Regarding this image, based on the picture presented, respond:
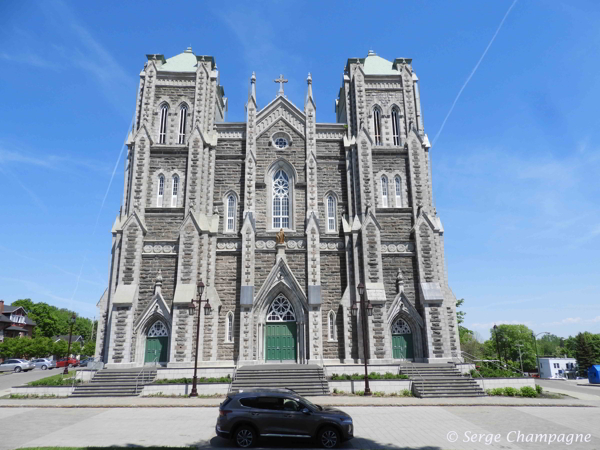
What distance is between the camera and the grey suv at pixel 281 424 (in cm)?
994

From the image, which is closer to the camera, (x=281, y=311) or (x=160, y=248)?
(x=160, y=248)

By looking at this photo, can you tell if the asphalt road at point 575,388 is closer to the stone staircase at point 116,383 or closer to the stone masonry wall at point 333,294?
the stone masonry wall at point 333,294

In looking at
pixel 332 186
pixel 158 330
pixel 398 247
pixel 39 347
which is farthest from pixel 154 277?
pixel 39 347

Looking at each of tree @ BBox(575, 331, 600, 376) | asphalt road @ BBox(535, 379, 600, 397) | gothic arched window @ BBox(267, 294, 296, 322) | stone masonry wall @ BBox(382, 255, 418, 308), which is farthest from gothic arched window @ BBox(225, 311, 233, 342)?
tree @ BBox(575, 331, 600, 376)

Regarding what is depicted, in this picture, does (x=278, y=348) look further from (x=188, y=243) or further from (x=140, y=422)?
(x=140, y=422)

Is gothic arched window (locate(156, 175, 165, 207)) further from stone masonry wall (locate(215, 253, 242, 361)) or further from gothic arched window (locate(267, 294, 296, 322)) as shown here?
gothic arched window (locate(267, 294, 296, 322))

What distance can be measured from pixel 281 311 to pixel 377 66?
1885 cm

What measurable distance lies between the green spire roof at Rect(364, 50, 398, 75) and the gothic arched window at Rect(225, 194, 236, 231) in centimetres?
1319

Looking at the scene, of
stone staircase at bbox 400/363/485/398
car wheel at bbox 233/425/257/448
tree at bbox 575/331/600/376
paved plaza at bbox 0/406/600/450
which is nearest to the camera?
car wheel at bbox 233/425/257/448

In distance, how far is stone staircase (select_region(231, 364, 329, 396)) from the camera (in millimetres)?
18891

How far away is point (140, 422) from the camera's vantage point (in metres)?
12.7

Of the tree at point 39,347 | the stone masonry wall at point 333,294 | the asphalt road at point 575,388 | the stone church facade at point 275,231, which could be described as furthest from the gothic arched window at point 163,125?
the tree at point 39,347

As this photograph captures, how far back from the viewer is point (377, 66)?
29891mm

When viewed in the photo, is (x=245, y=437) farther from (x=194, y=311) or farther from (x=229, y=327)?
(x=229, y=327)
